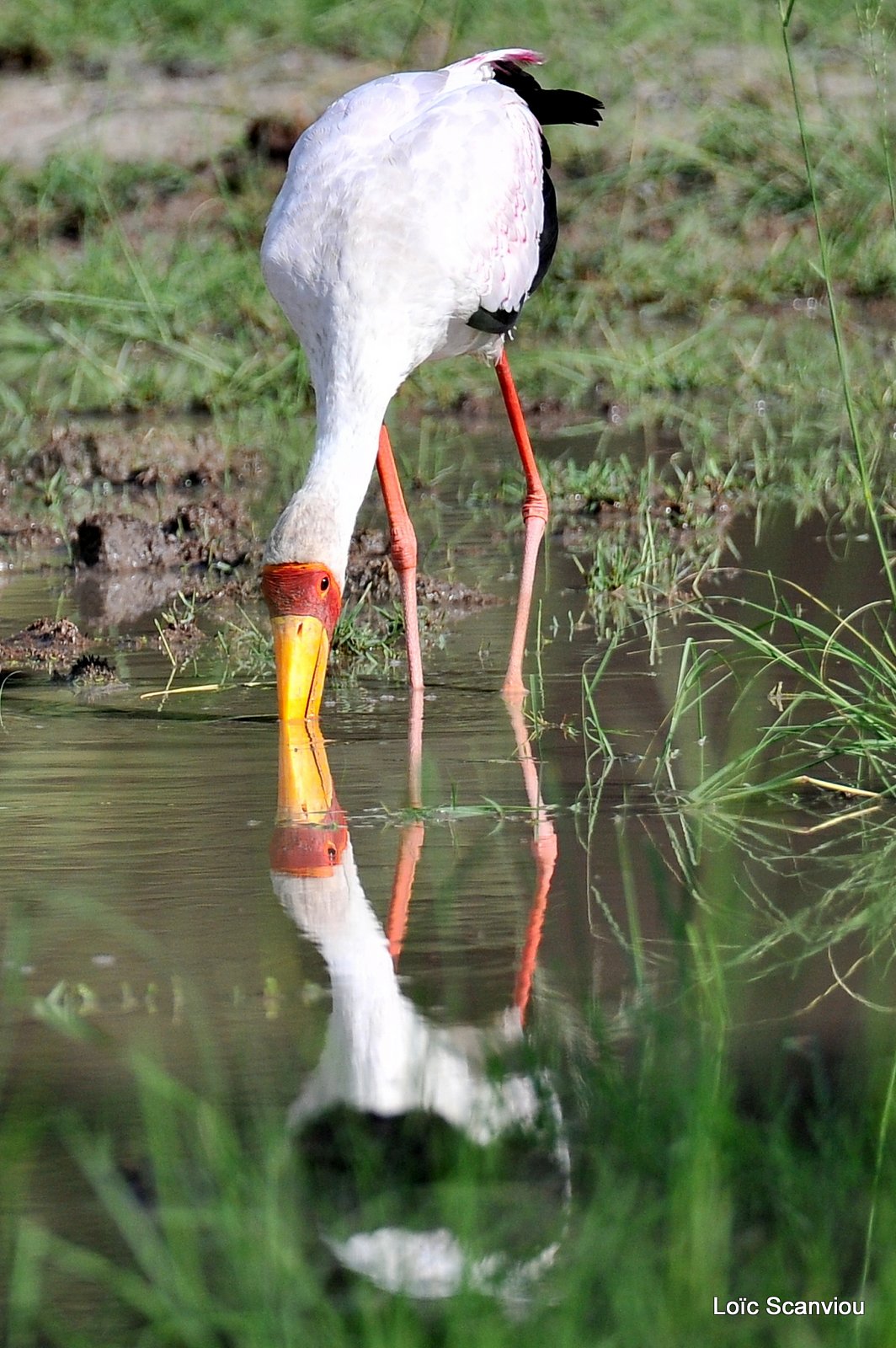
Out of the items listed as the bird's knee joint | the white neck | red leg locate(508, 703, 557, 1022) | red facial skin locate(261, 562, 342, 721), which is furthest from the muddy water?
the bird's knee joint

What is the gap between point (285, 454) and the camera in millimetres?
8203

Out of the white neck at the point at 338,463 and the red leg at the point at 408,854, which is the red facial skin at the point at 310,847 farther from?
the white neck at the point at 338,463

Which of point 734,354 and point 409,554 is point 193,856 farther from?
point 734,354

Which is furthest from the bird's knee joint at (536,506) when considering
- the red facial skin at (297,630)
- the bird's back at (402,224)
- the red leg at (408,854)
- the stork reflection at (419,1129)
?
the stork reflection at (419,1129)

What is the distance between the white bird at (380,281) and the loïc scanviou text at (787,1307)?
2.71 metres

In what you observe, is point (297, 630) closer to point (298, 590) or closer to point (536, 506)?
point (298, 590)

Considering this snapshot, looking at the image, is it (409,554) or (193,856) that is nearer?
(193,856)

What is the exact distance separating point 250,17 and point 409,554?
336 inches

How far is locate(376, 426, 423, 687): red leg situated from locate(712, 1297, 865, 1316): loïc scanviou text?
3.11 meters

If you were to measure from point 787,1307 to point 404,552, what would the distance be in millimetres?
3803

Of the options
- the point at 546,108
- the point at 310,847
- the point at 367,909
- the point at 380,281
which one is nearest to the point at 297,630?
the point at 310,847

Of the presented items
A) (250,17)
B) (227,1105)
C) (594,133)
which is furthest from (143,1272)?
(250,17)

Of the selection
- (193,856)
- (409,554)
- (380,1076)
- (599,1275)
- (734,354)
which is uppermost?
(599,1275)

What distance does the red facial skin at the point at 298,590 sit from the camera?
476cm
